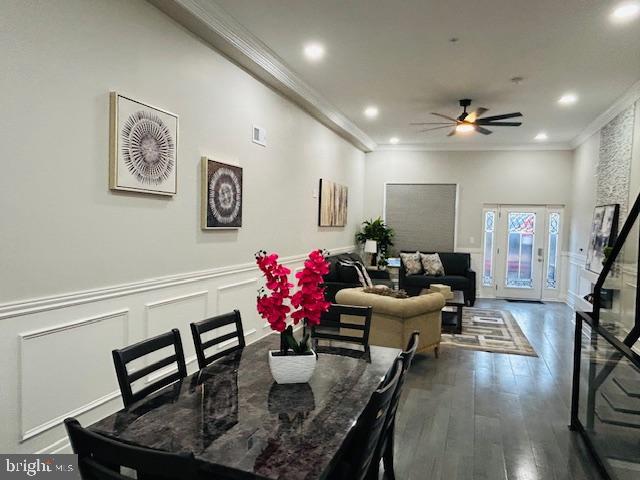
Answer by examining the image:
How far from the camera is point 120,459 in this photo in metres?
1.07

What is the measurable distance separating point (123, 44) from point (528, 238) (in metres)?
8.27

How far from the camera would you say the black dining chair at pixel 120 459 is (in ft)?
3.32

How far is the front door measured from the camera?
8.75 meters

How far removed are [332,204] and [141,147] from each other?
4.34m

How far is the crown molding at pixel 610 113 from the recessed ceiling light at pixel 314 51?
362 cm

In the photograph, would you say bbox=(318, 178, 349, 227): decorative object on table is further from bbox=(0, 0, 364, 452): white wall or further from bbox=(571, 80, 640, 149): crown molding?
bbox=(571, 80, 640, 149): crown molding

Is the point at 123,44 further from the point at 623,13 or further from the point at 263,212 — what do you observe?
the point at 623,13

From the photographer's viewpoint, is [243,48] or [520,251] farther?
[520,251]

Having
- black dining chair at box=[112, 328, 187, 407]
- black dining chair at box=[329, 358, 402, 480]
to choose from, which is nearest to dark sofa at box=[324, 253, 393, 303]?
black dining chair at box=[112, 328, 187, 407]

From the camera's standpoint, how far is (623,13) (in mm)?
3303

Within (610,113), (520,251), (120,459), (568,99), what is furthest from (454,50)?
(520,251)

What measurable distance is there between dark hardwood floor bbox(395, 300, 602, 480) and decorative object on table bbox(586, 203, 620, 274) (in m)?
1.77

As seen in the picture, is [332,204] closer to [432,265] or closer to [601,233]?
[432,265]

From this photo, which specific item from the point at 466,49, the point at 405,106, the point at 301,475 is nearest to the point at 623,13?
the point at 466,49
